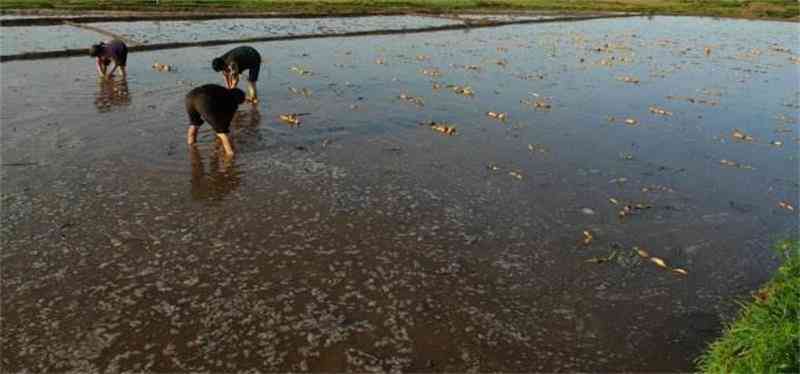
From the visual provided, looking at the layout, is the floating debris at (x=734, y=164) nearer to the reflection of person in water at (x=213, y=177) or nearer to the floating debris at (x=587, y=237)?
the floating debris at (x=587, y=237)

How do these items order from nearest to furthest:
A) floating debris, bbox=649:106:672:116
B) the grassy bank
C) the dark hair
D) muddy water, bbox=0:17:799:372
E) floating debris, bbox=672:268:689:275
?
muddy water, bbox=0:17:799:372 → floating debris, bbox=672:268:689:275 → the dark hair → floating debris, bbox=649:106:672:116 → the grassy bank

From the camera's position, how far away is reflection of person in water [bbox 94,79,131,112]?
1222 centimetres

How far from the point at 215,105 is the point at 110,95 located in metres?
5.24

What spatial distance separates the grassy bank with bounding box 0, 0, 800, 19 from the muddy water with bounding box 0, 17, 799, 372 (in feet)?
59.0

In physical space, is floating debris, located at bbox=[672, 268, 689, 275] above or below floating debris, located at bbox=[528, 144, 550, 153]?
below

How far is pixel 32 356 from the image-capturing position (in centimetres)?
479

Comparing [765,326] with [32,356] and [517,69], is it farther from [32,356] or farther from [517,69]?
[517,69]

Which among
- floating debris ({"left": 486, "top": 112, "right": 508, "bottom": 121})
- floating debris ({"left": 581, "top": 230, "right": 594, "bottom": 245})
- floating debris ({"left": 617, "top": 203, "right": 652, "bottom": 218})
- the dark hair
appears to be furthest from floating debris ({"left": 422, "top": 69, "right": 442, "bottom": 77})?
floating debris ({"left": 581, "top": 230, "right": 594, "bottom": 245})

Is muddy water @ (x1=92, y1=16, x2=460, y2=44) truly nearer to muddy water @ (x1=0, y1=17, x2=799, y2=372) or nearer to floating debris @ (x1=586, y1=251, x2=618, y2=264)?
muddy water @ (x1=0, y1=17, x2=799, y2=372)

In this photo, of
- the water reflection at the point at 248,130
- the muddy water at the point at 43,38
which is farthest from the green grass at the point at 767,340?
the muddy water at the point at 43,38

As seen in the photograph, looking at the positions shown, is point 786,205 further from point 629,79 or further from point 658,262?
point 629,79

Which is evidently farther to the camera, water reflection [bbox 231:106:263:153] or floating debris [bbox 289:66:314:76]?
floating debris [bbox 289:66:314:76]

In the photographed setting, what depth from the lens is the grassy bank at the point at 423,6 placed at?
31.0 metres

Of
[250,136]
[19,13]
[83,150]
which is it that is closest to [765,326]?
[250,136]
